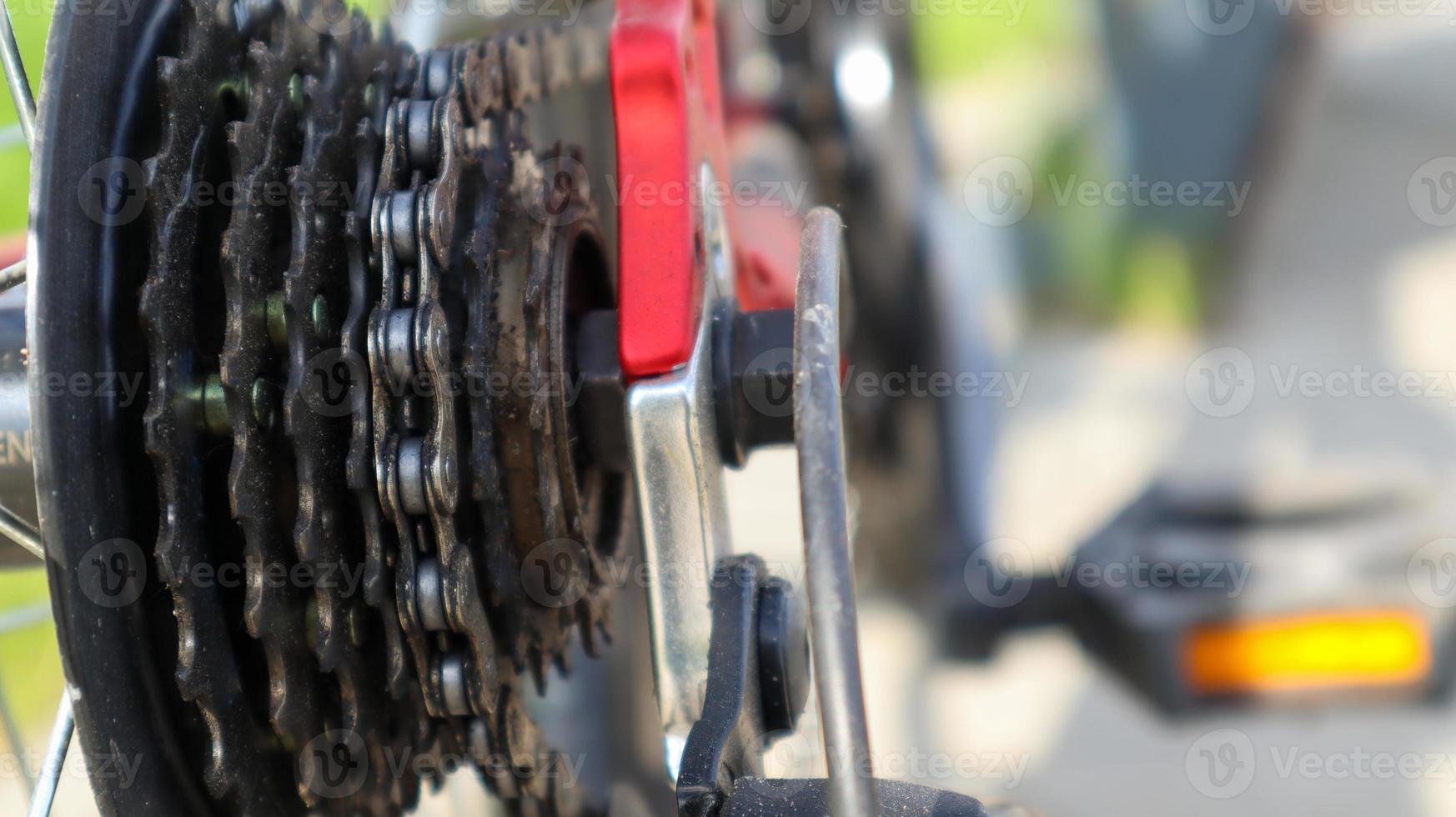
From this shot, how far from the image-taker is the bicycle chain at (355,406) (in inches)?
22.3

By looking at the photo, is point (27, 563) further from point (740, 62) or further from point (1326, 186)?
point (1326, 186)

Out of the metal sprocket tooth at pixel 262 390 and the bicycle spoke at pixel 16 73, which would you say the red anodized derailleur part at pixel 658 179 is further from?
the bicycle spoke at pixel 16 73

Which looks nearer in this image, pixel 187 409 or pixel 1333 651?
pixel 187 409

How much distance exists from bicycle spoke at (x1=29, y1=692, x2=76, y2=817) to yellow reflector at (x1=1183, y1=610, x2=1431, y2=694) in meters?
1.09

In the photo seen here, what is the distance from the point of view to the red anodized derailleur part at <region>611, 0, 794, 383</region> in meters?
0.66

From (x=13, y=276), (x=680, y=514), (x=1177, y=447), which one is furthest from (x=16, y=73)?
(x=1177, y=447)

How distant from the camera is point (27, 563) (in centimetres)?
74

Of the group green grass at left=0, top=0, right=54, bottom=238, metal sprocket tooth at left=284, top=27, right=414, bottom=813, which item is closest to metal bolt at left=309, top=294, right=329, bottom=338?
metal sprocket tooth at left=284, top=27, right=414, bottom=813

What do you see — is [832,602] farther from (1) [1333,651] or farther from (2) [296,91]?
(1) [1333,651]

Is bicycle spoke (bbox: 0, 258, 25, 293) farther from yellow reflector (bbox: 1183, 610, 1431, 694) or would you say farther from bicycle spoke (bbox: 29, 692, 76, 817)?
yellow reflector (bbox: 1183, 610, 1431, 694)

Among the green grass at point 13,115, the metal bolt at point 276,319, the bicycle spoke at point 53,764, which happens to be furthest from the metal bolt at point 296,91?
the green grass at point 13,115

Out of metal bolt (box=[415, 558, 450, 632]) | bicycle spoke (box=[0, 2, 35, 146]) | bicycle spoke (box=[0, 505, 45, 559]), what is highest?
bicycle spoke (box=[0, 2, 35, 146])

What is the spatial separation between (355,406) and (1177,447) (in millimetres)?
1761

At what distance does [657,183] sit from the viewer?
71cm
